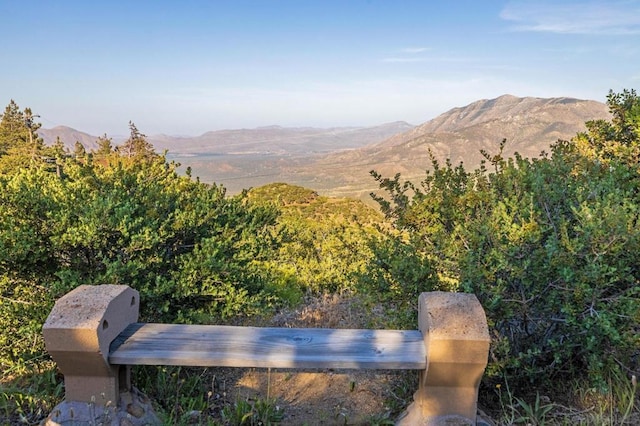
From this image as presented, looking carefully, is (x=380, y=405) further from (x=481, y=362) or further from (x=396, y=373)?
(x=481, y=362)

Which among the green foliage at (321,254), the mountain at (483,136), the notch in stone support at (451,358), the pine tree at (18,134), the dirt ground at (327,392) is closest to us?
the notch in stone support at (451,358)

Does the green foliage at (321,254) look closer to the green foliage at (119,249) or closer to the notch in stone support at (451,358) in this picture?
the green foliage at (119,249)

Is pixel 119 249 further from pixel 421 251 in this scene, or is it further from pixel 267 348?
pixel 421 251

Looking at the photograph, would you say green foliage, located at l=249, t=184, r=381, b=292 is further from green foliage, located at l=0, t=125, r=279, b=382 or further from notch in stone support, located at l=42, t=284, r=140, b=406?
notch in stone support, located at l=42, t=284, r=140, b=406

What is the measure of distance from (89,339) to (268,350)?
86cm

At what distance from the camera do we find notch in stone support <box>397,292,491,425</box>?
2.17 m

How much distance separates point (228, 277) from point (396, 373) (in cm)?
150

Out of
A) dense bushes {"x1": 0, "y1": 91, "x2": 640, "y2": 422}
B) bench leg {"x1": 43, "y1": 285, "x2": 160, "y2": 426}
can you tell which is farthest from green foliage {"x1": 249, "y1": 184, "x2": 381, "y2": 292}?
bench leg {"x1": 43, "y1": 285, "x2": 160, "y2": 426}

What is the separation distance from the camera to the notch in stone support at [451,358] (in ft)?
7.11

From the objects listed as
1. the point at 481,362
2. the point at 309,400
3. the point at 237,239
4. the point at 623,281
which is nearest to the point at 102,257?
the point at 237,239

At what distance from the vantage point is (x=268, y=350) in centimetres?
236

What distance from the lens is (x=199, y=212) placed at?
391cm

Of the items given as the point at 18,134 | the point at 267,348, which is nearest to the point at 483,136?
the point at 18,134

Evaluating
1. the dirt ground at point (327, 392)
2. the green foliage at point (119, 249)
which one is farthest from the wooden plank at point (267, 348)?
the green foliage at point (119, 249)
